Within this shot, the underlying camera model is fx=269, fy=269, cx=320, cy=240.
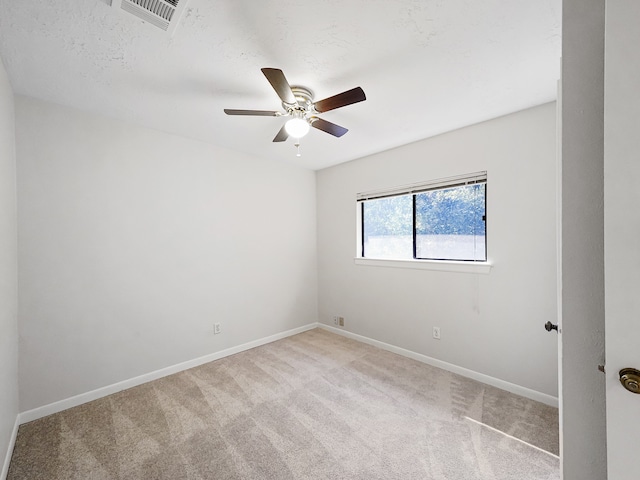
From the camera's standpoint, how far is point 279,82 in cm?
149

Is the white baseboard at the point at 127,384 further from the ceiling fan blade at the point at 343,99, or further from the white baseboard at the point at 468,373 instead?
the ceiling fan blade at the point at 343,99

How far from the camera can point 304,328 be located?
3.91 metres

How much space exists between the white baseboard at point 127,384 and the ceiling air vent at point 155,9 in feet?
8.98

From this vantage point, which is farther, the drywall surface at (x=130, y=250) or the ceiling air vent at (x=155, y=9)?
the drywall surface at (x=130, y=250)

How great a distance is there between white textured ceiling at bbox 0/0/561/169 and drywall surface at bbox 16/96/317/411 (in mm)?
389

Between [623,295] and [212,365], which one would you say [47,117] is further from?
[623,295]

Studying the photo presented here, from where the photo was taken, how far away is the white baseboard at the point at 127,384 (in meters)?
2.02

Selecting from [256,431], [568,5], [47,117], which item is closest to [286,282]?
[256,431]

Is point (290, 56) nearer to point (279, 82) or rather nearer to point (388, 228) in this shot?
point (279, 82)

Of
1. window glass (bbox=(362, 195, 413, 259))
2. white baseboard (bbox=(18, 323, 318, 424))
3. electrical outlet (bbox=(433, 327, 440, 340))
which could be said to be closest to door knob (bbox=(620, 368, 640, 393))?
electrical outlet (bbox=(433, 327, 440, 340))

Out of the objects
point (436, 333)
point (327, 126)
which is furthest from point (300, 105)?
point (436, 333)

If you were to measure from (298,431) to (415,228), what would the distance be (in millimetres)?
2292

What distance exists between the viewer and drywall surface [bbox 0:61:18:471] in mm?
1575

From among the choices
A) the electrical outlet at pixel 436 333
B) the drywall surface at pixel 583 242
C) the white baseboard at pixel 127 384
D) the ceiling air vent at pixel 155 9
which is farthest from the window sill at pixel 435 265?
the ceiling air vent at pixel 155 9
